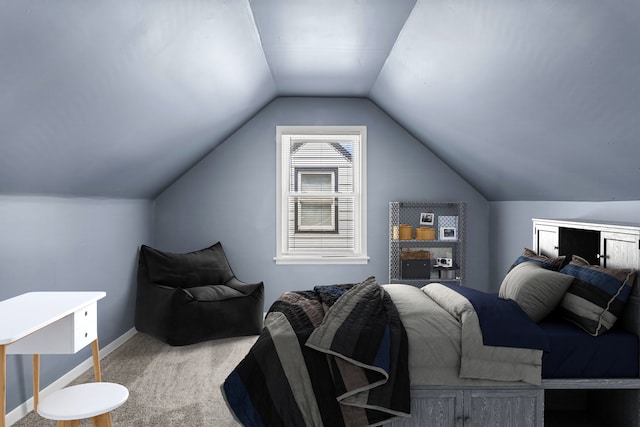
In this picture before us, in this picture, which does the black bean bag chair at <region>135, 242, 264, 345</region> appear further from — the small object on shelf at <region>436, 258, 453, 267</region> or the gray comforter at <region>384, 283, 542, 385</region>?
the gray comforter at <region>384, 283, 542, 385</region>

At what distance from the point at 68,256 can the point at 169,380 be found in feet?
3.67

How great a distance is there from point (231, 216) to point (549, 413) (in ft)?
12.0

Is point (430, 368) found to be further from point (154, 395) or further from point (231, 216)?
point (231, 216)

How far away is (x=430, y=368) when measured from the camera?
256cm

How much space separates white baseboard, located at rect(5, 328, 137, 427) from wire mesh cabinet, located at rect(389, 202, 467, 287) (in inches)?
106

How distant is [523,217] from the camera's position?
466 cm

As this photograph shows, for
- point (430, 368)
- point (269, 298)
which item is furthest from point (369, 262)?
point (430, 368)

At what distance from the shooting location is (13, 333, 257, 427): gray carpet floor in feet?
A: 9.59

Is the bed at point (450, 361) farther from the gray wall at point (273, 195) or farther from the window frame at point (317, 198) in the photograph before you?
the window frame at point (317, 198)

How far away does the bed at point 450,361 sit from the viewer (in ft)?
7.96

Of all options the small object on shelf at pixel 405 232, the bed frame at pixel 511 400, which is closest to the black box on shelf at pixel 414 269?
the small object on shelf at pixel 405 232

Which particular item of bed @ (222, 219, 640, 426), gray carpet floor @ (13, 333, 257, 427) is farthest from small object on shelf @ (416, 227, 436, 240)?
bed @ (222, 219, 640, 426)

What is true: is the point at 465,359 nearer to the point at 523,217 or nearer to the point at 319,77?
the point at 523,217

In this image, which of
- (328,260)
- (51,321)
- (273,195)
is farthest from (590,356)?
(273,195)
